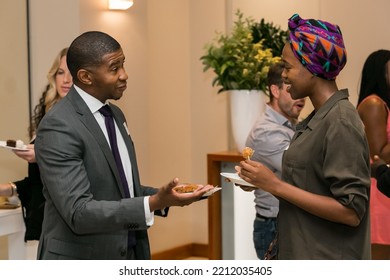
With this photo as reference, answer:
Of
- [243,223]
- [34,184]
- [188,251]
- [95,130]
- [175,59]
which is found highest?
[175,59]

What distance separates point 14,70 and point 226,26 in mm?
2101

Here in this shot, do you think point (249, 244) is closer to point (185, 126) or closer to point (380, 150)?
point (380, 150)

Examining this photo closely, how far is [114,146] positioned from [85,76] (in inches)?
10.1

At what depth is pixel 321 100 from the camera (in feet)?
6.79

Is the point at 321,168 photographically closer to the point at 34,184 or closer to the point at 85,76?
the point at 85,76

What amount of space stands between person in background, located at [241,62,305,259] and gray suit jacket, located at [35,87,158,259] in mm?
1267

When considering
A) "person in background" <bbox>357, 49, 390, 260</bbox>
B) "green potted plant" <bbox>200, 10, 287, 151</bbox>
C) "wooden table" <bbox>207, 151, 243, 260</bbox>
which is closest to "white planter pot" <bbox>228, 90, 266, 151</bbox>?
"green potted plant" <bbox>200, 10, 287, 151</bbox>

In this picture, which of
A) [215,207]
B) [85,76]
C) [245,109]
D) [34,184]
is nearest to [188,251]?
[215,207]

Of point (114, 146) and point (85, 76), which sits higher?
point (85, 76)

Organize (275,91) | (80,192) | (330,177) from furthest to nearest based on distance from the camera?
(275,91) → (80,192) → (330,177)

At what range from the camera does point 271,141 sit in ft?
10.9

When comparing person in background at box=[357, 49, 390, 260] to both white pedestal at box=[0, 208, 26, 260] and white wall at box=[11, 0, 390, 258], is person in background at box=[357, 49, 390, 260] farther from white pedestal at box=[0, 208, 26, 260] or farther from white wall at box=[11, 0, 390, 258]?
white pedestal at box=[0, 208, 26, 260]

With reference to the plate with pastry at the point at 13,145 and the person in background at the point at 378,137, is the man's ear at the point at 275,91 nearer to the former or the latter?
the person in background at the point at 378,137
